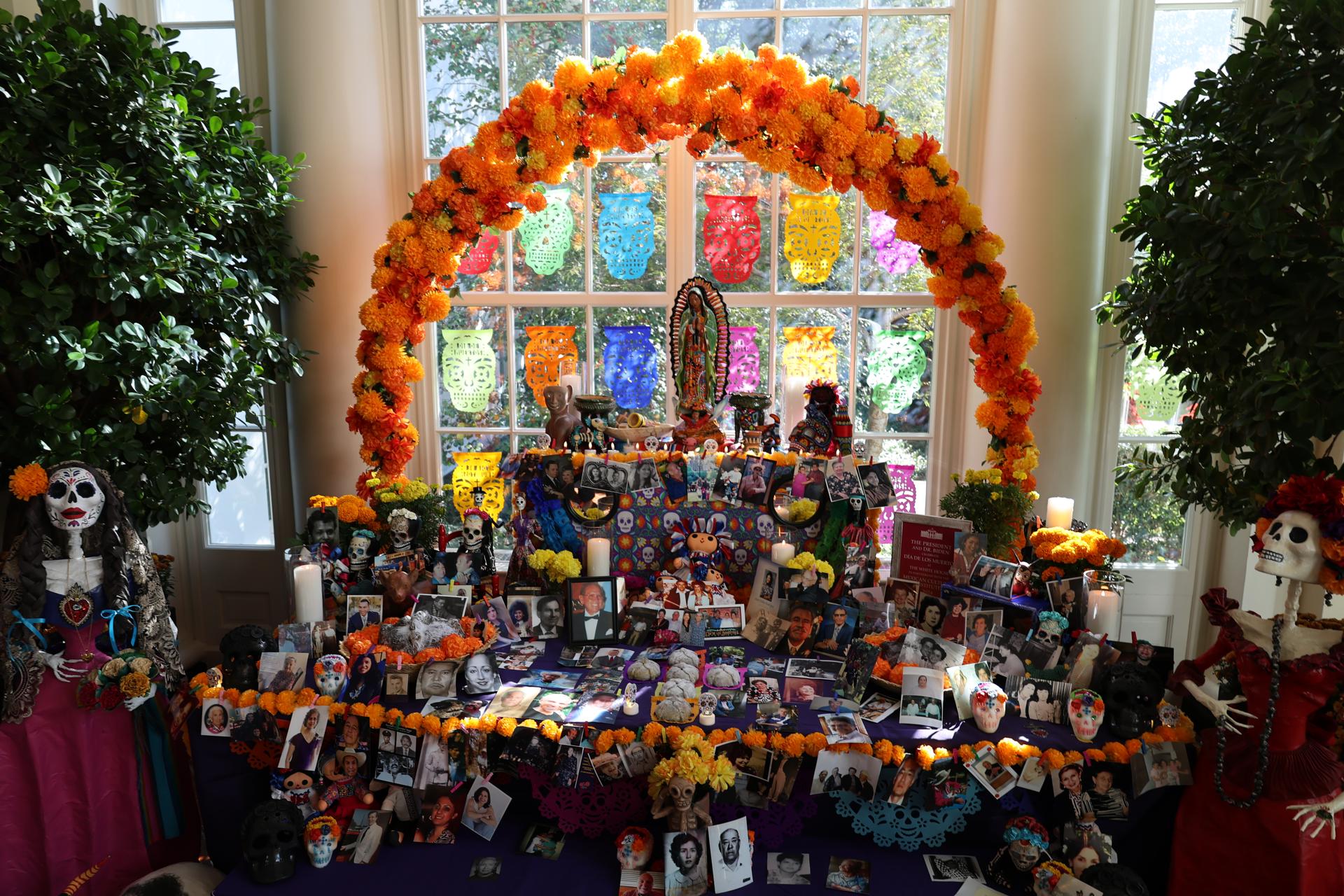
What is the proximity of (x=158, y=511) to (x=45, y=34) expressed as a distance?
173cm

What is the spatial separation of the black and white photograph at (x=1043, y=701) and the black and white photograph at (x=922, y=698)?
0.28 meters

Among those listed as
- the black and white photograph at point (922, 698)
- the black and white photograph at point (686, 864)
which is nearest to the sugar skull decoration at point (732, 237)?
the black and white photograph at point (922, 698)

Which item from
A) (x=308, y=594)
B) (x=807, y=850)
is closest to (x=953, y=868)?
(x=807, y=850)

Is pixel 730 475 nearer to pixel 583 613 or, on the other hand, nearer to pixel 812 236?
pixel 583 613

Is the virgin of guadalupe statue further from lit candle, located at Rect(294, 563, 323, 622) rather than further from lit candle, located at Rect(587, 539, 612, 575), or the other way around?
lit candle, located at Rect(294, 563, 323, 622)

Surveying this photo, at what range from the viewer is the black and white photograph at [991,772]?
2.57 m

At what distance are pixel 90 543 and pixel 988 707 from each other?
2.93m

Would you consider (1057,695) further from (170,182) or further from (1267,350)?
(170,182)

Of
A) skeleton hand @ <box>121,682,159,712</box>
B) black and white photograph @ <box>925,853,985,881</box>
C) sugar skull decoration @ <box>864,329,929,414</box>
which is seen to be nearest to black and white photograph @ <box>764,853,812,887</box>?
black and white photograph @ <box>925,853,985,881</box>

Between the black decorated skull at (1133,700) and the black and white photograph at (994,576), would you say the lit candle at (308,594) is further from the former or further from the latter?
the black decorated skull at (1133,700)

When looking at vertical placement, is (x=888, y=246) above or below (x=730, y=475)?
above

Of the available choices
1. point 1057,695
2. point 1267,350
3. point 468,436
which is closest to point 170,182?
point 468,436

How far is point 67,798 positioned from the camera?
9.34 feet

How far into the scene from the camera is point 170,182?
324 centimetres
